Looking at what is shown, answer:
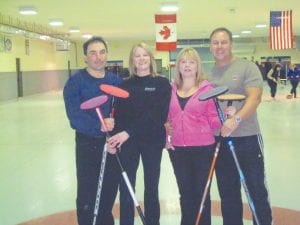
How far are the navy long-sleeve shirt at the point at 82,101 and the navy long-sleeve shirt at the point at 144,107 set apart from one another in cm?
13

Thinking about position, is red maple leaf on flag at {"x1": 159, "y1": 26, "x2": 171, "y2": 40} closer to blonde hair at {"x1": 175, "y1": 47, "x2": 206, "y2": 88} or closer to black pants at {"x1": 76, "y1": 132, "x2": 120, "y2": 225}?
blonde hair at {"x1": 175, "y1": 47, "x2": 206, "y2": 88}

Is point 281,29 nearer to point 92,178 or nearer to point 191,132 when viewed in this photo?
point 191,132

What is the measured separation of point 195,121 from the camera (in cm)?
298

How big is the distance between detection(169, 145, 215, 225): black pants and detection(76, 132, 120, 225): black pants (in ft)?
1.54

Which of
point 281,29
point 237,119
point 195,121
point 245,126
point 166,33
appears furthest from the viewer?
point 281,29

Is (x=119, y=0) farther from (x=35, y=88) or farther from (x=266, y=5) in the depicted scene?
(x=35, y=88)

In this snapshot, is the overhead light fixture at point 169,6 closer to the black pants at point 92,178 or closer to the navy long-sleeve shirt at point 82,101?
the navy long-sleeve shirt at point 82,101

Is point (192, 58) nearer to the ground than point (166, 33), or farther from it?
nearer to the ground

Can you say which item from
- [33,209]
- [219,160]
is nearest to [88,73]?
[219,160]

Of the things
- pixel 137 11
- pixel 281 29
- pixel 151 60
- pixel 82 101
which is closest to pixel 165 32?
pixel 137 11

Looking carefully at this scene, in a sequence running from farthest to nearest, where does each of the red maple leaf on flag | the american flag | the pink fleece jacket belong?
the american flag, the red maple leaf on flag, the pink fleece jacket

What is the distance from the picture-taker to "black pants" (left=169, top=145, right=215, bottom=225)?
2.98 m

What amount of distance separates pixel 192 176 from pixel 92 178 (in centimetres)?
72

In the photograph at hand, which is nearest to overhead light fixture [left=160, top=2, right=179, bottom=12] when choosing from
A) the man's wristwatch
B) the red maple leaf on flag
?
the red maple leaf on flag
